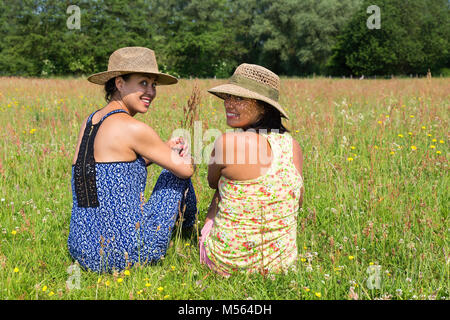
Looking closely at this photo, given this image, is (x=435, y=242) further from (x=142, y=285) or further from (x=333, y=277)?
(x=142, y=285)

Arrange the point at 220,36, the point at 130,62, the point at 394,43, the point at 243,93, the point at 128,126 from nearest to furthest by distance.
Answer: the point at 243,93 → the point at 128,126 → the point at 130,62 → the point at 394,43 → the point at 220,36

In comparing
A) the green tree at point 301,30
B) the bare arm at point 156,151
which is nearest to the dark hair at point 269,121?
the bare arm at point 156,151

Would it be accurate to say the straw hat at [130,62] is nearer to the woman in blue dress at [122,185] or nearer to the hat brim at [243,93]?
the woman in blue dress at [122,185]

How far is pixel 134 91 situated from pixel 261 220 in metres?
1.13

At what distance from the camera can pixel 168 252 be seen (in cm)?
246

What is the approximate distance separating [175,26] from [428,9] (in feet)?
94.0

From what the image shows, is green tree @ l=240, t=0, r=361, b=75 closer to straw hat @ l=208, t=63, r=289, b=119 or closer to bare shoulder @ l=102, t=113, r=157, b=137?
straw hat @ l=208, t=63, r=289, b=119

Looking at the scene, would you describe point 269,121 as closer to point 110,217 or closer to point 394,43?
point 110,217

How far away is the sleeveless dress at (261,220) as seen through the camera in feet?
6.50

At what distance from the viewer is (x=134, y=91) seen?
2.36 meters

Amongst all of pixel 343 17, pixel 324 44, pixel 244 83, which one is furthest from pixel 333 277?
pixel 343 17

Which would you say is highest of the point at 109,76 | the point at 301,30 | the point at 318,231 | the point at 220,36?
the point at 220,36

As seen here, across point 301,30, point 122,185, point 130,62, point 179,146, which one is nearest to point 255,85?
point 179,146

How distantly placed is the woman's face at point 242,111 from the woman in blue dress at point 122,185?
1.36ft
